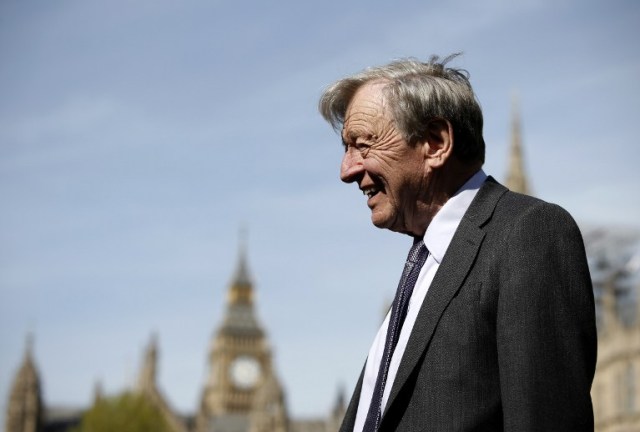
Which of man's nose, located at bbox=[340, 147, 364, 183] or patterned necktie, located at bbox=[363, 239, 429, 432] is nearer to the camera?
patterned necktie, located at bbox=[363, 239, 429, 432]

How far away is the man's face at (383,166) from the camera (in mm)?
4641

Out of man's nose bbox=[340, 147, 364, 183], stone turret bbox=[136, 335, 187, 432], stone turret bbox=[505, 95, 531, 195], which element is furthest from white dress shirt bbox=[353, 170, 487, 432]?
stone turret bbox=[136, 335, 187, 432]

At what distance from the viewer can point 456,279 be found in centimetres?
438

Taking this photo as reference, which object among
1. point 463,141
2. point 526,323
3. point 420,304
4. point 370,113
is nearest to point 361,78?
point 370,113

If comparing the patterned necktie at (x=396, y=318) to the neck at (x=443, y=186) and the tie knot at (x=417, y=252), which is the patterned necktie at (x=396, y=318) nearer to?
the tie knot at (x=417, y=252)

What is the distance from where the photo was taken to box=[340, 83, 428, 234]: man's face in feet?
15.2

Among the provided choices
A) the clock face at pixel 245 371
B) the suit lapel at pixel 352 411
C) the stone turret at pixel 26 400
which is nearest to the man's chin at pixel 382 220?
the suit lapel at pixel 352 411

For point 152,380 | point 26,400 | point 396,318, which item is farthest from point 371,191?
point 152,380

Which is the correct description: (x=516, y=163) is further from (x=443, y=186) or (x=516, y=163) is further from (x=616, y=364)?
(x=443, y=186)

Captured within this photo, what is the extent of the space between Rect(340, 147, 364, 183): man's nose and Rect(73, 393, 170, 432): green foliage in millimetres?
95352

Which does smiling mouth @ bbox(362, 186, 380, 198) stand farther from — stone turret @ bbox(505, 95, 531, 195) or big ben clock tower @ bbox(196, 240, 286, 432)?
big ben clock tower @ bbox(196, 240, 286, 432)

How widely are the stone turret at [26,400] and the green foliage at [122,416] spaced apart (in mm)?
41213

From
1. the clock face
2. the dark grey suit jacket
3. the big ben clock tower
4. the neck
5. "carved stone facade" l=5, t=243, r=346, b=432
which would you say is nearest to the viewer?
the dark grey suit jacket

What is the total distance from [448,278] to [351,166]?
643 millimetres
